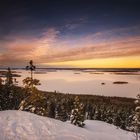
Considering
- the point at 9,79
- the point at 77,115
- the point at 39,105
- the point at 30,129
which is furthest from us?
the point at 9,79

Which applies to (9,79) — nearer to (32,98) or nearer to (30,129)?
(32,98)

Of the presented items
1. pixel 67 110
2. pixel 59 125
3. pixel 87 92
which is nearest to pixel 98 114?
pixel 67 110

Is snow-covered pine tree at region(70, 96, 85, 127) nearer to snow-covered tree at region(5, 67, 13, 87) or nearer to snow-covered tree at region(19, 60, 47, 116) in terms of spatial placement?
snow-covered tree at region(19, 60, 47, 116)

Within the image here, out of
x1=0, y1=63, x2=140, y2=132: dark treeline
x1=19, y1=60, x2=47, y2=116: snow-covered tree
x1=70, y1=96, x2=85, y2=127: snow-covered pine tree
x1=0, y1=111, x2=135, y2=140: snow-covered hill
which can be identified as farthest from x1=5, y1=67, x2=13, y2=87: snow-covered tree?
x1=0, y1=111, x2=135, y2=140: snow-covered hill

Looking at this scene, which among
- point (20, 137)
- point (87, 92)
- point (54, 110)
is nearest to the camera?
point (20, 137)

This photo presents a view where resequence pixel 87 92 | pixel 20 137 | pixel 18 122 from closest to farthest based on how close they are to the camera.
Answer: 1. pixel 20 137
2. pixel 18 122
3. pixel 87 92

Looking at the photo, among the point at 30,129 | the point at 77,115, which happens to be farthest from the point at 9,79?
the point at 30,129

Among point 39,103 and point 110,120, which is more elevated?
point 39,103

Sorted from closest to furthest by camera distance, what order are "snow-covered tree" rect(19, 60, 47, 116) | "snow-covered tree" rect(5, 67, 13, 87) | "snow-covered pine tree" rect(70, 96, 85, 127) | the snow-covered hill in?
the snow-covered hill < "snow-covered tree" rect(19, 60, 47, 116) < "snow-covered pine tree" rect(70, 96, 85, 127) < "snow-covered tree" rect(5, 67, 13, 87)

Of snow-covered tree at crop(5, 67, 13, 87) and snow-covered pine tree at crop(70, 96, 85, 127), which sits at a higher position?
snow-covered tree at crop(5, 67, 13, 87)

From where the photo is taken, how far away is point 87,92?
17762 centimetres

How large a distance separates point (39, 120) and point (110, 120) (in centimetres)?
6632

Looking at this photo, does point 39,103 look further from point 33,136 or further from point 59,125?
point 33,136

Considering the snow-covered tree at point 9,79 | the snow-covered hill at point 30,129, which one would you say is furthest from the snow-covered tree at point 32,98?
the snow-covered tree at point 9,79
